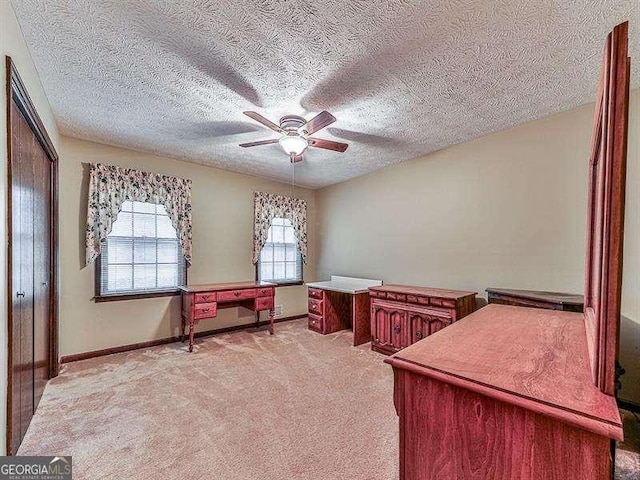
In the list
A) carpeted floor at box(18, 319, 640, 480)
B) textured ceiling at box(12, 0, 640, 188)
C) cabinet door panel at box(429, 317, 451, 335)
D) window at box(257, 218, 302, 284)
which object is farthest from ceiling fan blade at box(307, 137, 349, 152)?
window at box(257, 218, 302, 284)

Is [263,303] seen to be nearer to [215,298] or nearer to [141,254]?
[215,298]

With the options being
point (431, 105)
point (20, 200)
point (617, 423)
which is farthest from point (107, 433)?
point (431, 105)

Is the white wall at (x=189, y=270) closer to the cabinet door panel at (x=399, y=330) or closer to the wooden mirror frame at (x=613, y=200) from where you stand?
the cabinet door panel at (x=399, y=330)

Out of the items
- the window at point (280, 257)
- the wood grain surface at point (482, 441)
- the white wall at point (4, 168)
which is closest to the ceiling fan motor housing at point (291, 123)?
the white wall at point (4, 168)

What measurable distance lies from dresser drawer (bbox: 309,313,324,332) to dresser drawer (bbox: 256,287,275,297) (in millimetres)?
770

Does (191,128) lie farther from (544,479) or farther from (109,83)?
Result: (544,479)

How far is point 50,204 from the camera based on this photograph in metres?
2.77

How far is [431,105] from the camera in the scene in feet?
8.34

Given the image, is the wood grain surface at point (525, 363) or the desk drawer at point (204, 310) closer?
the wood grain surface at point (525, 363)

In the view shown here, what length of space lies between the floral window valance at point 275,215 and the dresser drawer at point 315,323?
51.1 inches

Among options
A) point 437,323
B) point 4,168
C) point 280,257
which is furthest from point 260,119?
point 280,257

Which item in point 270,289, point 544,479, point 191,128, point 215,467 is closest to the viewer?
point 544,479

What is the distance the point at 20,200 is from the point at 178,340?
2780 millimetres

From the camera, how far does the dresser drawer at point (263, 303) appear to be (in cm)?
418
